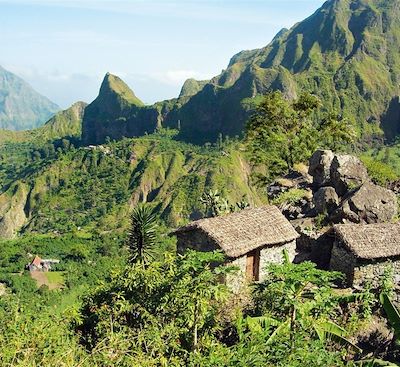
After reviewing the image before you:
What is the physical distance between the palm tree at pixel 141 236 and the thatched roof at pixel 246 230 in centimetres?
Result: 524

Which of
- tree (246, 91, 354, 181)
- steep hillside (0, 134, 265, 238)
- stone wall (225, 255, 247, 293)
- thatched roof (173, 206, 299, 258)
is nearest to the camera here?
stone wall (225, 255, 247, 293)

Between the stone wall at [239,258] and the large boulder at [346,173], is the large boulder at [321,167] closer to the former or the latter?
the large boulder at [346,173]

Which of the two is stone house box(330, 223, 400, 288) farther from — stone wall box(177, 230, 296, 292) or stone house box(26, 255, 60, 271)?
stone house box(26, 255, 60, 271)

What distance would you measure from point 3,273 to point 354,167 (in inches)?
3618

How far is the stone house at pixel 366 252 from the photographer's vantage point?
21812 millimetres

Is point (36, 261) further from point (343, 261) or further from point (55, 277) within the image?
point (343, 261)

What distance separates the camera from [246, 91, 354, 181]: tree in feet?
141

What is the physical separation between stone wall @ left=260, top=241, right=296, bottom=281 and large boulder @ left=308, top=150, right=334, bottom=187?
802 cm

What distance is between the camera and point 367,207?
26547 mm

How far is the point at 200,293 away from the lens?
1647 centimetres

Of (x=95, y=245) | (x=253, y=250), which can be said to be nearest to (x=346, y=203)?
(x=253, y=250)

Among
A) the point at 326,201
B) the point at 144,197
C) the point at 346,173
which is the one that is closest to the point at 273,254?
the point at 326,201

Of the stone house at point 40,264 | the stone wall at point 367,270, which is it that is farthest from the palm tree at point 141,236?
the stone house at point 40,264

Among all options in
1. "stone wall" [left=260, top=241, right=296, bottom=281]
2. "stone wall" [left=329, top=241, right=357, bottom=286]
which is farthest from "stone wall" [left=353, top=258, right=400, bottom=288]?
"stone wall" [left=260, top=241, right=296, bottom=281]
